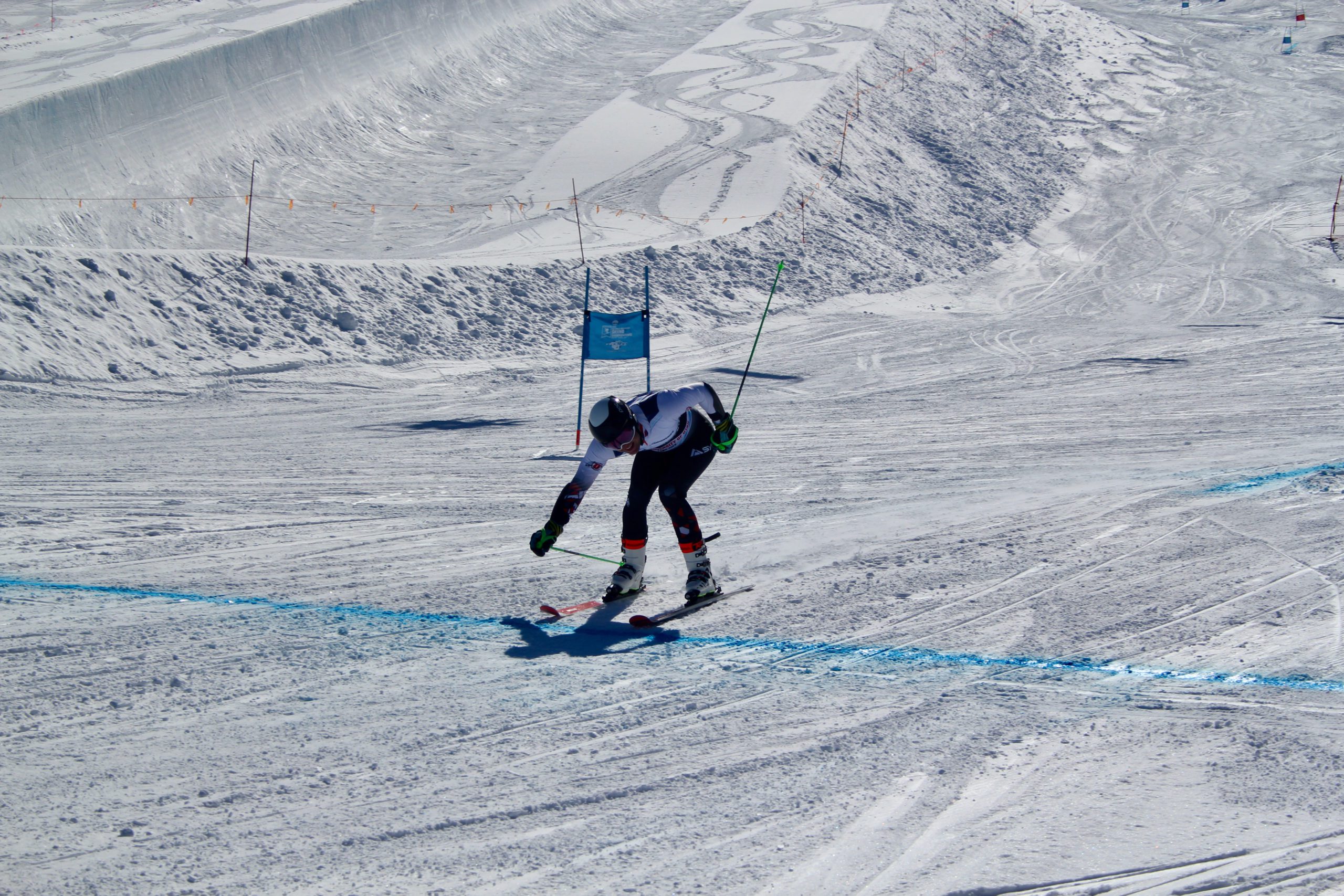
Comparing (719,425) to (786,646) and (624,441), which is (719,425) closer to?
(624,441)

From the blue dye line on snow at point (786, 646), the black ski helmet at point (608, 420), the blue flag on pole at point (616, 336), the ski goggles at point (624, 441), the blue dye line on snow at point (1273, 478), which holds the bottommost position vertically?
the blue dye line on snow at point (1273, 478)

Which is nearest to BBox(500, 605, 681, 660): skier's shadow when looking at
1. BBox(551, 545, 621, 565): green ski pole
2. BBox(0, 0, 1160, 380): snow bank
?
BBox(551, 545, 621, 565): green ski pole

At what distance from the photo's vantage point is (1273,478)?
8.69m

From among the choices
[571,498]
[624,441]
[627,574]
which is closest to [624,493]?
[627,574]

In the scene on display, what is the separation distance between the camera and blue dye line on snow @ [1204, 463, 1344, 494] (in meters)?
8.42

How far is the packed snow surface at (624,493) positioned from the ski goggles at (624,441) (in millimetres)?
1065

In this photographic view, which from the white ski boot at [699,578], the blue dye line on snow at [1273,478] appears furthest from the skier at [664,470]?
the blue dye line on snow at [1273,478]

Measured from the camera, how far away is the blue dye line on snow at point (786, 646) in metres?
5.22

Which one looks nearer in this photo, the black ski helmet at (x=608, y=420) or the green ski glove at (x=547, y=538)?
the black ski helmet at (x=608, y=420)

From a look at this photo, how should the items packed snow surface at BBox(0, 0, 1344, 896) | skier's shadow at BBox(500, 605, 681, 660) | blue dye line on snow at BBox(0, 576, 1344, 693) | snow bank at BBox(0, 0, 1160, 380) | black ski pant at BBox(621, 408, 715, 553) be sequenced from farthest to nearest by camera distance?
snow bank at BBox(0, 0, 1160, 380) < black ski pant at BBox(621, 408, 715, 553) < skier's shadow at BBox(500, 605, 681, 660) < blue dye line on snow at BBox(0, 576, 1344, 693) < packed snow surface at BBox(0, 0, 1344, 896)

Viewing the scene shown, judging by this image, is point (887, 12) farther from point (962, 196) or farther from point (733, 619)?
point (733, 619)

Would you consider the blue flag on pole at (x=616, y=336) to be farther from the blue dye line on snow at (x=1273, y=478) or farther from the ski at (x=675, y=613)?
the blue dye line on snow at (x=1273, y=478)

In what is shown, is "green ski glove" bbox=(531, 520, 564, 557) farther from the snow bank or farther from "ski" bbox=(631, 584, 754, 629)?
the snow bank

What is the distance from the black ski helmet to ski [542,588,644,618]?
1.12 metres
